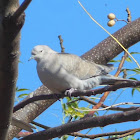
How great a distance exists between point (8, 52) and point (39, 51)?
3.48 ft

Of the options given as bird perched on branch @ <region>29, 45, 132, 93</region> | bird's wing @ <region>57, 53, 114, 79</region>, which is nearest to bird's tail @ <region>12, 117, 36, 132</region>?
bird perched on branch @ <region>29, 45, 132, 93</region>

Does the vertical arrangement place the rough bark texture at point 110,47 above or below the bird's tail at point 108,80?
above

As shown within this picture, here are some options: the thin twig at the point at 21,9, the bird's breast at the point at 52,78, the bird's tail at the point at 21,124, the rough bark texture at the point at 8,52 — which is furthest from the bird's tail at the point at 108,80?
the thin twig at the point at 21,9

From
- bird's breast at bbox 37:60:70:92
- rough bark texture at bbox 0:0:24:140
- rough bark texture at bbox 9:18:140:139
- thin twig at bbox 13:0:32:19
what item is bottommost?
rough bark texture at bbox 0:0:24:140

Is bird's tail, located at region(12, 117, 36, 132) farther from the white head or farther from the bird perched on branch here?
the white head

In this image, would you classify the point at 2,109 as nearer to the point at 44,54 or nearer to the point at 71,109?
the point at 71,109

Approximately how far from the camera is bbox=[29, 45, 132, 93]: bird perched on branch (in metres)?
1.95

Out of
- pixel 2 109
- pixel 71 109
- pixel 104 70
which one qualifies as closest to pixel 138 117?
pixel 2 109

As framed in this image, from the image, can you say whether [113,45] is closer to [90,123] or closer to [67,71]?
[67,71]

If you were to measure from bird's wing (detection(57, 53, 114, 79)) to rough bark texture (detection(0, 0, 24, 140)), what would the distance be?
82 cm

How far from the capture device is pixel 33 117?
2133 mm

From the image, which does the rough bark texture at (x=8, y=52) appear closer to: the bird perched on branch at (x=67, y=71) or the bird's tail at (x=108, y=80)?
the bird perched on branch at (x=67, y=71)

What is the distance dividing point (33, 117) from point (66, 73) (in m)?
0.30

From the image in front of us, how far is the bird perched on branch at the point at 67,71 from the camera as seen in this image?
1951 mm
